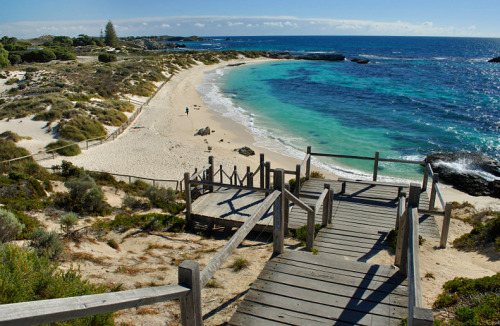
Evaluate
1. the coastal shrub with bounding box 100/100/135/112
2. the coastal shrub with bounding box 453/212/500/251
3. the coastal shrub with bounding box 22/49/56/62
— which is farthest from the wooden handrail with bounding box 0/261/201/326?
the coastal shrub with bounding box 22/49/56/62

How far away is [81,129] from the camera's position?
24.4 meters

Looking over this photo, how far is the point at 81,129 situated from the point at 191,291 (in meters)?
24.8

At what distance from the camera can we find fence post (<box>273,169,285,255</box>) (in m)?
4.95

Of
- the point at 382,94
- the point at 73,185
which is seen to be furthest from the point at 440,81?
the point at 73,185

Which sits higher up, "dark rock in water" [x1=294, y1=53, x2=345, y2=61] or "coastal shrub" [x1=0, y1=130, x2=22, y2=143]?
"dark rock in water" [x1=294, y1=53, x2=345, y2=61]

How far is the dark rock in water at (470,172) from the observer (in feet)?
56.1

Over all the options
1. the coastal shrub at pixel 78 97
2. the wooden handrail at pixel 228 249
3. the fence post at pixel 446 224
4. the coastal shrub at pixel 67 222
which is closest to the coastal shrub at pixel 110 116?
the coastal shrub at pixel 78 97

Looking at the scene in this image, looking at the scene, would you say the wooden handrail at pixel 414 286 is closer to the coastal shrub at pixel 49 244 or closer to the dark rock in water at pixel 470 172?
the coastal shrub at pixel 49 244

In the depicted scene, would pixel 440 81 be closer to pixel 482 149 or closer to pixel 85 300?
pixel 482 149

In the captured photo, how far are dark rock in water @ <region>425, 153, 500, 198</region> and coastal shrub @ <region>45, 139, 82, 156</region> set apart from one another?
63.4 ft

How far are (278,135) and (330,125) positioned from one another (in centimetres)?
609

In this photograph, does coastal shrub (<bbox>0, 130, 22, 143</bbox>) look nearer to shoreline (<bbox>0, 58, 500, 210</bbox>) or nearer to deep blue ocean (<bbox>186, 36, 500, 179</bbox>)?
shoreline (<bbox>0, 58, 500, 210</bbox>)

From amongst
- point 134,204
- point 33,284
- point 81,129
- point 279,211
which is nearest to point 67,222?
point 134,204

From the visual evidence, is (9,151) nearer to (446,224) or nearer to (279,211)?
(279,211)
